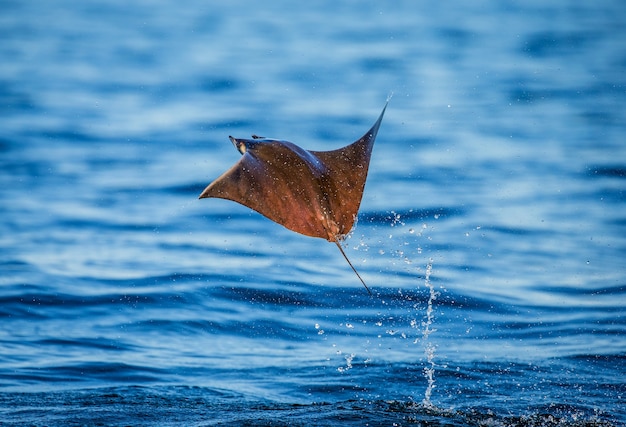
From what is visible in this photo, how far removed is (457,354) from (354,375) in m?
0.85

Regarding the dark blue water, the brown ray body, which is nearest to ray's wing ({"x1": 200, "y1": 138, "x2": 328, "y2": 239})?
the brown ray body

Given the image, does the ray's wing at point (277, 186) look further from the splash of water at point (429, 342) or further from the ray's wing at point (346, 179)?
the splash of water at point (429, 342)

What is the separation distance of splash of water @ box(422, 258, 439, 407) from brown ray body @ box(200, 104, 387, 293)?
1400mm

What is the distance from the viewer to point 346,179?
14.9 feet

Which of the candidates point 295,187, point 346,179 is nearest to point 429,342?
point 346,179

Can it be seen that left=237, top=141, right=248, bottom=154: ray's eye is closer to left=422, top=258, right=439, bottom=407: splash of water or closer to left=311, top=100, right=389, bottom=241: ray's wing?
left=311, top=100, right=389, bottom=241: ray's wing

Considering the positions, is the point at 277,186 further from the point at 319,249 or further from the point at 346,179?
the point at 319,249

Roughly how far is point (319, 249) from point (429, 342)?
2.29m

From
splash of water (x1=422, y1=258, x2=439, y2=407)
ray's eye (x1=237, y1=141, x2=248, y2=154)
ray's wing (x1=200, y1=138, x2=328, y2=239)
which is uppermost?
ray's eye (x1=237, y1=141, x2=248, y2=154)

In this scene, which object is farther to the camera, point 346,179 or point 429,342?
point 429,342

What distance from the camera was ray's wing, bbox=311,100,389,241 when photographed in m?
4.41

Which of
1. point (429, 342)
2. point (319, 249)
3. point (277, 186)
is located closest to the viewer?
point (277, 186)

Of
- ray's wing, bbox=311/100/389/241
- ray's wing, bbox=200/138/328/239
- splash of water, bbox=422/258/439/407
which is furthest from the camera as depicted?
splash of water, bbox=422/258/439/407

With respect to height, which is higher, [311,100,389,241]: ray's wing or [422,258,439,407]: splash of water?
[311,100,389,241]: ray's wing
